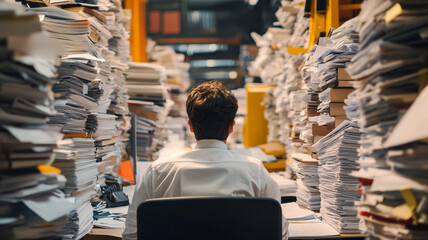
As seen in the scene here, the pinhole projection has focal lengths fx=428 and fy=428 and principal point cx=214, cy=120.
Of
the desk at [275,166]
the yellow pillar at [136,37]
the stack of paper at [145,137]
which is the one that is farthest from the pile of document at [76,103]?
the yellow pillar at [136,37]

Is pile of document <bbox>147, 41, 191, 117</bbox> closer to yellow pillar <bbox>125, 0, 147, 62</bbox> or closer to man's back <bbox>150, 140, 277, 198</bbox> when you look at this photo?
yellow pillar <bbox>125, 0, 147, 62</bbox>

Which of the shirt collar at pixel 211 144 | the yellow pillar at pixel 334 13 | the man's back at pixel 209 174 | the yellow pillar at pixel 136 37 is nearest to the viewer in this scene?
the man's back at pixel 209 174

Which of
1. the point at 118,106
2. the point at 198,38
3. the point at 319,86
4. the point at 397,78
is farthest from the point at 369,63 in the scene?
the point at 198,38

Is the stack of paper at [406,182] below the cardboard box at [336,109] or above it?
below

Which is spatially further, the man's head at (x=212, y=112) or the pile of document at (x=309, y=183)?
→ the pile of document at (x=309, y=183)

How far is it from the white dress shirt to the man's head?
0.04 metres

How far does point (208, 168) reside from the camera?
1.52 meters

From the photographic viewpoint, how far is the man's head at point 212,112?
1.66 metres

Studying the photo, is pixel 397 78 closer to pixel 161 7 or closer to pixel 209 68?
pixel 161 7

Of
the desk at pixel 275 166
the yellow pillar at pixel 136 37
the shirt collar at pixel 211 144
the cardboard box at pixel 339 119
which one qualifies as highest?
the yellow pillar at pixel 136 37

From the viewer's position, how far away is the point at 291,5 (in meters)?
3.38

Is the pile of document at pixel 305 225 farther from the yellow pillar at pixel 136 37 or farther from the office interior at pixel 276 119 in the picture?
the yellow pillar at pixel 136 37

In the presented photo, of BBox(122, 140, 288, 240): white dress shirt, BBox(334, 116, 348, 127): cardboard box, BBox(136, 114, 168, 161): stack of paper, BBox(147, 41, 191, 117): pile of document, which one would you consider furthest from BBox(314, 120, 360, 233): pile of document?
BBox(147, 41, 191, 117): pile of document

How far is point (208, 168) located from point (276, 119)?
2.93 metres
